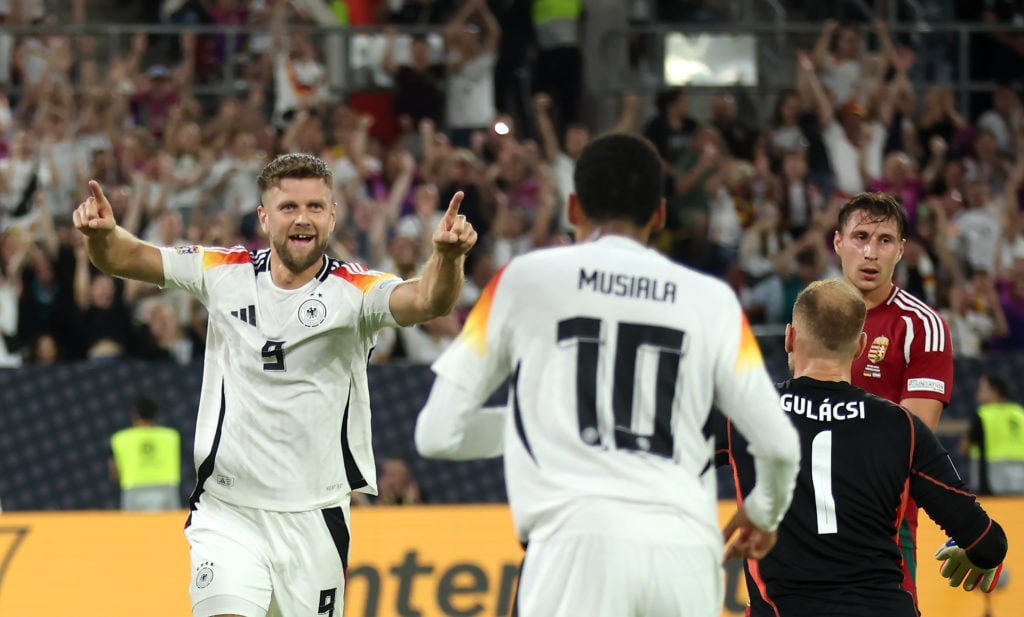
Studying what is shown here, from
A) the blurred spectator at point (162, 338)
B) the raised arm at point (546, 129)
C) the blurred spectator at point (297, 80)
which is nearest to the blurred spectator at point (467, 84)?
the raised arm at point (546, 129)

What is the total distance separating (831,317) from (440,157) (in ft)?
32.9

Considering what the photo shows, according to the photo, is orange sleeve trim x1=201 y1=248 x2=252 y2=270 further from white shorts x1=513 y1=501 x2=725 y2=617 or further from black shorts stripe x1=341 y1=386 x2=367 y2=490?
white shorts x1=513 y1=501 x2=725 y2=617

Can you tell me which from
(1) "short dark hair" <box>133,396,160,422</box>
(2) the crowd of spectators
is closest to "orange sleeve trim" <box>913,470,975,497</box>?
(2) the crowd of spectators

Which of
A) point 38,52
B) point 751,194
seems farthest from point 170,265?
point 38,52

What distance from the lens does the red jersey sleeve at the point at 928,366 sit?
21.7 ft

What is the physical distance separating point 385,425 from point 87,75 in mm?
5169

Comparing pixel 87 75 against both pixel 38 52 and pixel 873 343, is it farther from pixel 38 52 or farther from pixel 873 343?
pixel 873 343

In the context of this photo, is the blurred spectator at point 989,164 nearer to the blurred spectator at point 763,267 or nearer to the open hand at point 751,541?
the blurred spectator at point 763,267

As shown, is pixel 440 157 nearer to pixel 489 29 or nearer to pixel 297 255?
pixel 489 29

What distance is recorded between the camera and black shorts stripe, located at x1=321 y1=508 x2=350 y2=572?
6195 millimetres

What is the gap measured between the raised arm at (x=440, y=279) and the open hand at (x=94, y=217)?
1115mm

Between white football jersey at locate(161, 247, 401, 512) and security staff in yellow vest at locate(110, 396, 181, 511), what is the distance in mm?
7061

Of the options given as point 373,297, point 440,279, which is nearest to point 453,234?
point 440,279

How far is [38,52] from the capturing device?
16.5 metres
